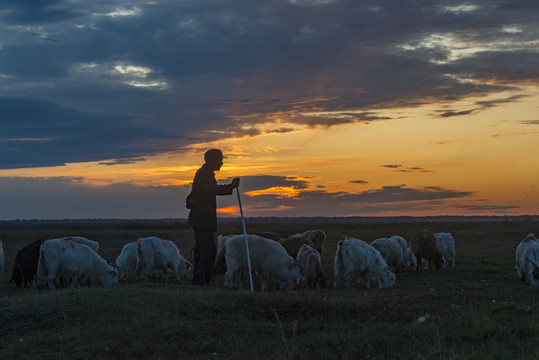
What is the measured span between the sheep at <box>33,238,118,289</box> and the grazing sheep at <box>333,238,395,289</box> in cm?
714

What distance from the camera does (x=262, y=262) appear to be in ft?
51.5

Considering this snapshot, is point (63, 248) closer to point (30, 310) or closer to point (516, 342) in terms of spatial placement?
point (30, 310)

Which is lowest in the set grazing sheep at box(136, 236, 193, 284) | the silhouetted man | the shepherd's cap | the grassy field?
the grassy field

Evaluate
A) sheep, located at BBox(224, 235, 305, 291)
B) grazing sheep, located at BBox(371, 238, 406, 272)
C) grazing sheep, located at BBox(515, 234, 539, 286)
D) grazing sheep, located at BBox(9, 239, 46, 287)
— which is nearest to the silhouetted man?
sheep, located at BBox(224, 235, 305, 291)

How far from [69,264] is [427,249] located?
46.8 feet

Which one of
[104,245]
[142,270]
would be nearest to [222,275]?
[142,270]

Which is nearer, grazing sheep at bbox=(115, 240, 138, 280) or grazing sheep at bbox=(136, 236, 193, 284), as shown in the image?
grazing sheep at bbox=(136, 236, 193, 284)

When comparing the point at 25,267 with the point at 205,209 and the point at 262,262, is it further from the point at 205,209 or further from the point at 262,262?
the point at 262,262

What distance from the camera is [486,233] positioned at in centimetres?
5450

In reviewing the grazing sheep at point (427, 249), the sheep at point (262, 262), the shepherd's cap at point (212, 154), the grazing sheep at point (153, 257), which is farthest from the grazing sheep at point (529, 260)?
the grazing sheep at point (153, 257)

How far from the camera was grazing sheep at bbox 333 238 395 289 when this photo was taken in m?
16.8

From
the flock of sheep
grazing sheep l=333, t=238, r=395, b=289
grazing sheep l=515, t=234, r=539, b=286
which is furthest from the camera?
grazing sheep l=333, t=238, r=395, b=289

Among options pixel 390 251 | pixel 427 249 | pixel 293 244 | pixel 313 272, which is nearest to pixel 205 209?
pixel 313 272

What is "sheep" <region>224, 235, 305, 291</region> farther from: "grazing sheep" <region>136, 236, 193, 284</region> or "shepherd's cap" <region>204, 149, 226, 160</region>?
"grazing sheep" <region>136, 236, 193, 284</region>
